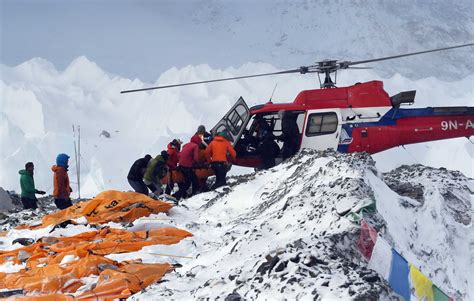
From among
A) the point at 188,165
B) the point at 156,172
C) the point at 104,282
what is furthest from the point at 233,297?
the point at 156,172

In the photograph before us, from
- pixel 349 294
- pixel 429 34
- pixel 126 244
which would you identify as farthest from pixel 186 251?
pixel 429 34

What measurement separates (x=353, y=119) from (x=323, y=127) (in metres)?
0.45

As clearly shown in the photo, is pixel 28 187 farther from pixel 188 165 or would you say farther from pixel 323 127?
pixel 323 127

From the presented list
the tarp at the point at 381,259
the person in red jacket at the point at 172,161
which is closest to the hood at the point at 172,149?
the person in red jacket at the point at 172,161

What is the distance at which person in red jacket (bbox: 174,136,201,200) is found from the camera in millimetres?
8063

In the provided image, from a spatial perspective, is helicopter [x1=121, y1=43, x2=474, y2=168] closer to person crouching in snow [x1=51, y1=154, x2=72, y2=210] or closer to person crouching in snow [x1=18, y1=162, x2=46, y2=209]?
person crouching in snow [x1=51, y1=154, x2=72, y2=210]

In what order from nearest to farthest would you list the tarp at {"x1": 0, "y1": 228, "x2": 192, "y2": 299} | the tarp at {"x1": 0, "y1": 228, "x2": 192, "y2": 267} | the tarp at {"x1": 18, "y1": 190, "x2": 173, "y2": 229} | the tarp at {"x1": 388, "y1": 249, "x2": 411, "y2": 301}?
1. the tarp at {"x1": 388, "y1": 249, "x2": 411, "y2": 301}
2. the tarp at {"x1": 0, "y1": 228, "x2": 192, "y2": 299}
3. the tarp at {"x1": 0, "y1": 228, "x2": 192, "y2": 267}
4. the tarp at {"x1": 18, "y1": 190, "x2": 173, "y2": 229}

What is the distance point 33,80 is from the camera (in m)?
23.1

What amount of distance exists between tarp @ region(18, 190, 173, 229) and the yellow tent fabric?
11.9 ft

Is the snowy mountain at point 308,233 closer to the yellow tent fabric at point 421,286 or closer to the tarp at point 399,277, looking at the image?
the tarp at point 399,277

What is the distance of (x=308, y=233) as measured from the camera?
4070mm

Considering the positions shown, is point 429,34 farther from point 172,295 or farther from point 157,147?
point 172,295

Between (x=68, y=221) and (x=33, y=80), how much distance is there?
1827 cm

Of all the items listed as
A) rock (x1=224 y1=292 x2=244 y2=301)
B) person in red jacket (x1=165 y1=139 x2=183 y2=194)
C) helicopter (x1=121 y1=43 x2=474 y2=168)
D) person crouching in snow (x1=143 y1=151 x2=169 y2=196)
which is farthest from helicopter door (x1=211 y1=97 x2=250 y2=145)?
rock (x1=224 y1=292 x2=244 y2=301)
